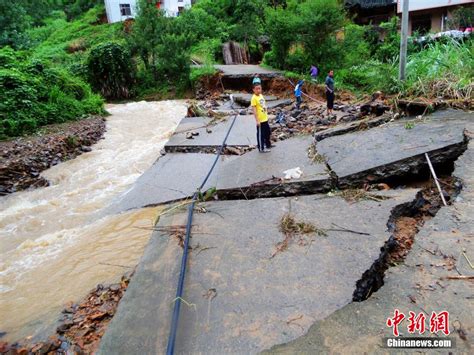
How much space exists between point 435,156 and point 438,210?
1.02 metres

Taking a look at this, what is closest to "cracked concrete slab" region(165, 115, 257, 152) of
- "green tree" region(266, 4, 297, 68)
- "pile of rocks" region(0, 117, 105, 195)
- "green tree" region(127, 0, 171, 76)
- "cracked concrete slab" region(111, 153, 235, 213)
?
"cracked concrete slab" region(111, 153, 235, 213)

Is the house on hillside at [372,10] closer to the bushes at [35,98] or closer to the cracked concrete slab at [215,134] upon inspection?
the cracked concrete slab at [215,134]

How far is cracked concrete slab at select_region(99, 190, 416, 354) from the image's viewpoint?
197cm

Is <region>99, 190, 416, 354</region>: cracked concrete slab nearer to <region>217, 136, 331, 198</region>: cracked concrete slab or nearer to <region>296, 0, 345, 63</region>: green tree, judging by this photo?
<region>217, 136, 331, 198</region>: cracked concrete slab

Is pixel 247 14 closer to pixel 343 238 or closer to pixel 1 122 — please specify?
pixel 1 122

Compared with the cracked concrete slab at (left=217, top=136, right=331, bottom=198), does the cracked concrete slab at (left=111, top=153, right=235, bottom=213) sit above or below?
below

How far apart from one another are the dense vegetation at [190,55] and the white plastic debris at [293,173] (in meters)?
3.42

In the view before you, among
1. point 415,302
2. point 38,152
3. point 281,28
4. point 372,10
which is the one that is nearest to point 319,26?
point 281,28

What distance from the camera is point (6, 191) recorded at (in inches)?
236

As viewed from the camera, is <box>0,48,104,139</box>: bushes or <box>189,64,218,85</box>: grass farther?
<box>189,64,218,85</box>: grass

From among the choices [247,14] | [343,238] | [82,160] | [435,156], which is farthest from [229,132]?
[247,14]

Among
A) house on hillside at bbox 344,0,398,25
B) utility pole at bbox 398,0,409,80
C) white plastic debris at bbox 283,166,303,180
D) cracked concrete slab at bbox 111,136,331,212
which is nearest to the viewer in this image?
cracked concrete slab at bbox 111,136,331,212

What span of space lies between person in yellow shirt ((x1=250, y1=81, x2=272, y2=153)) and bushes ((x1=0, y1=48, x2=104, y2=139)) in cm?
729

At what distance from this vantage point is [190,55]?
18484 mm
